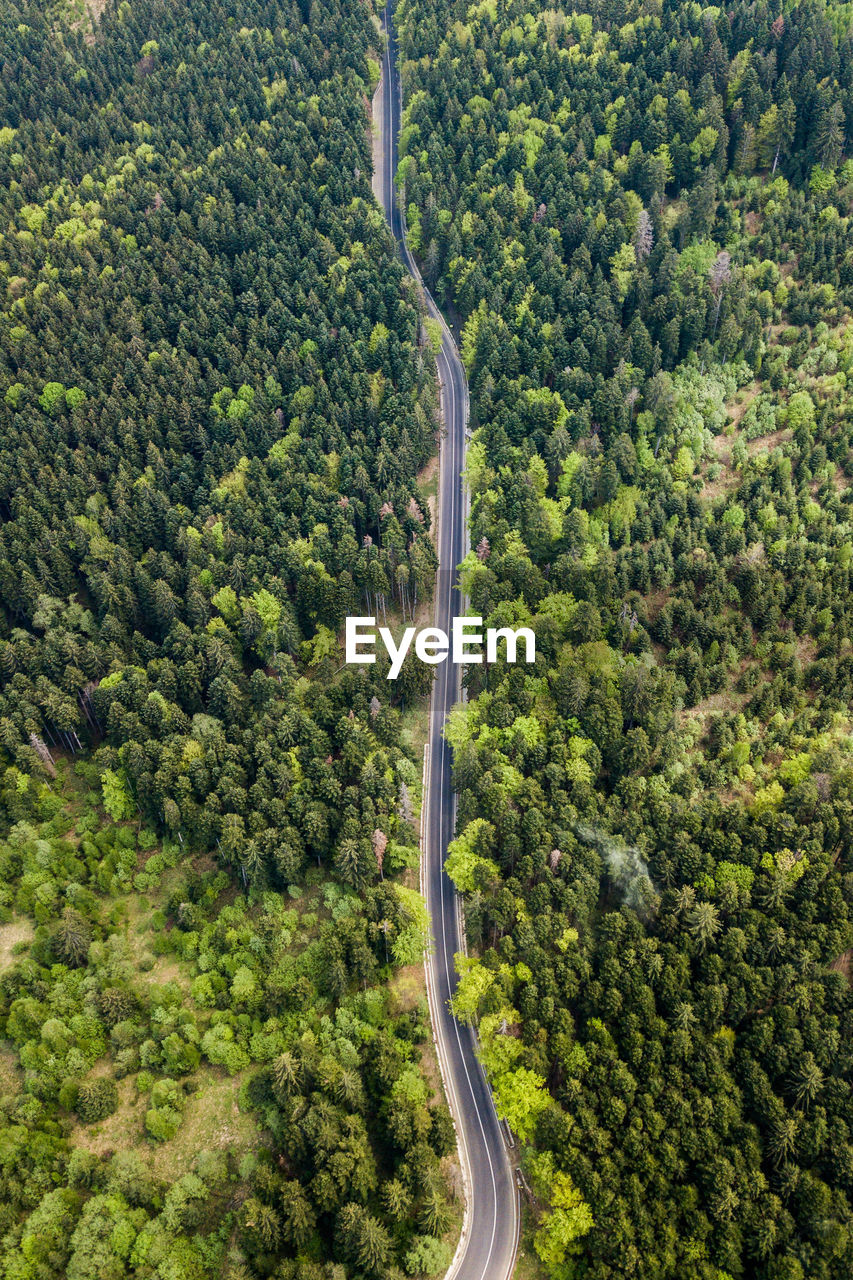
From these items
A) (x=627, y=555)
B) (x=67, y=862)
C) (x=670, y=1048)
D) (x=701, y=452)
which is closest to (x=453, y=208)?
(x=701, y=452)

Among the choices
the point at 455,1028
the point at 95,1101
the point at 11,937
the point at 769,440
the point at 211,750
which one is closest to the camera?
the point at 95,1101

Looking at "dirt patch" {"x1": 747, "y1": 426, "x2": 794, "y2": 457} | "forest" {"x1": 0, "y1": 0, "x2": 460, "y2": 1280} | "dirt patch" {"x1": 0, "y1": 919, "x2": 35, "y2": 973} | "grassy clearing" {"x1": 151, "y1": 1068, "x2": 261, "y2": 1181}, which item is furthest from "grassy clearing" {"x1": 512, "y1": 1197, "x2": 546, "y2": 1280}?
"dirt patch" {"x1": 747, "y1": 426, "x2": 794, "y2": 457}

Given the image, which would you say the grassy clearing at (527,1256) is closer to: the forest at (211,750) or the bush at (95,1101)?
the forest at (211,750)

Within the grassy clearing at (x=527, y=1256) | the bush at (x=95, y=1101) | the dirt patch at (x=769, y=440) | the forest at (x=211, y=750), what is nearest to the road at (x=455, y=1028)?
the grassy clearing at (x=527, y=1256)

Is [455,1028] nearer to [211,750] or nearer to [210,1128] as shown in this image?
[210,1128]

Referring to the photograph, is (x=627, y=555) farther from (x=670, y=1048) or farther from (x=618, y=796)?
(x=670, y=1048)

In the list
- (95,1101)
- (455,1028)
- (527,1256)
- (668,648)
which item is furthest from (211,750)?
(527,1256)
